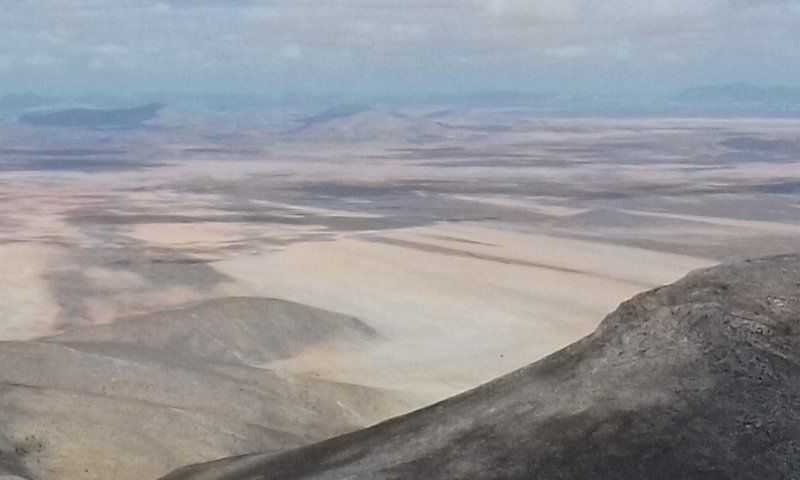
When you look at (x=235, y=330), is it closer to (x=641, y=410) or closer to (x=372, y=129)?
(x=641, y=410)

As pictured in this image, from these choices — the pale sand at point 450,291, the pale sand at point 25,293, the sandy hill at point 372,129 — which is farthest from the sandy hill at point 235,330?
the sandy hill at point 372,129

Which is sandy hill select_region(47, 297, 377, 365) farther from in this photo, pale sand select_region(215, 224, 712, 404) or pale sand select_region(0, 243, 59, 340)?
pale sand select_region(0, 243, 59, 340)

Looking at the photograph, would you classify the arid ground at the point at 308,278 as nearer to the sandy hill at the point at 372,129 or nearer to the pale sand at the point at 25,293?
the pale sand at the point at 25,293

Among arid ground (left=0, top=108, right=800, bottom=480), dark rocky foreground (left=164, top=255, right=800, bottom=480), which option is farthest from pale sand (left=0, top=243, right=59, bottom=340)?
dark rocky foreground (left=164, top=255, right=800, bottom=480)

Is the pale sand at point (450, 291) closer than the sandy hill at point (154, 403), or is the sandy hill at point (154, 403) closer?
the sandy hill at point (154, 403)

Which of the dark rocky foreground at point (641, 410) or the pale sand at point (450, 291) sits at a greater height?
the dark rocky foreground at point (641, 410)

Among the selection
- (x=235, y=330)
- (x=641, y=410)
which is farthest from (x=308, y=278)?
(x=641, y=410)
